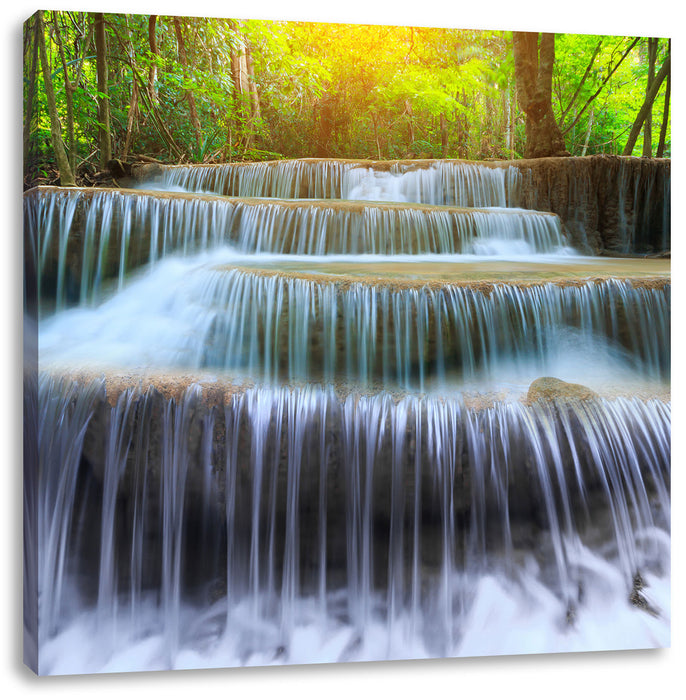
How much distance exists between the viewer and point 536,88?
340 cm

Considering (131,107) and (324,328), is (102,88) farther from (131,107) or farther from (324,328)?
(324,328)

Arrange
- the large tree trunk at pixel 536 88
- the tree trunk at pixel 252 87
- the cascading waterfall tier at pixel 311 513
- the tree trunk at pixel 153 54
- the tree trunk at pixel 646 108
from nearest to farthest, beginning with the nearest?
the cascading waterfall tier at pixel 311 513, the tree trunk at pixel 153 54, the tree trunk at pixel 252 87, the large tree trunk at pixel 536 88, the tree trunk at pixel 646 108

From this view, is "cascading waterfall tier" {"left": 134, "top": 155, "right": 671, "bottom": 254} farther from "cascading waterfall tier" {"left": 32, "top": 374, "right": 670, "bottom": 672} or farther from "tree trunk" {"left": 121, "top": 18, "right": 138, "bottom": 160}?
"cascading waterfall tier" {"left": 32, "top": 374, "right": 670, "bottom": 672}

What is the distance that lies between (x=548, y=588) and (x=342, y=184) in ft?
5.97

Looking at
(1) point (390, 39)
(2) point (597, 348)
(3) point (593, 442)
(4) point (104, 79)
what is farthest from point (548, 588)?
(4) point (104, 79)

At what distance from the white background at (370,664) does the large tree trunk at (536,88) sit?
0.10m

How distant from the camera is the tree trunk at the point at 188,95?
3117mm

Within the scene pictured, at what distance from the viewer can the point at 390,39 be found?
326 centimetres

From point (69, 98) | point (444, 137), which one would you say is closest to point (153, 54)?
point (69, 98)

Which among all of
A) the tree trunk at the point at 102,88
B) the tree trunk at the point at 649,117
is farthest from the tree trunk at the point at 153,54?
the tree trunk at the point at 649,117

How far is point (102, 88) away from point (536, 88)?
174 centimetres

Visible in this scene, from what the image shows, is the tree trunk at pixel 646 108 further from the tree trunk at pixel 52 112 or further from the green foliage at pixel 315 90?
the tree trunk at pixel 52 112

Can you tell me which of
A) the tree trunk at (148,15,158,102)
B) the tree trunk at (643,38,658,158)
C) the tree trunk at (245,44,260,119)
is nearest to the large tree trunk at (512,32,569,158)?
the tree trunk at (643,38,658,158)

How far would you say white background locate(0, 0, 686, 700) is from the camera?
3061 millimetres
